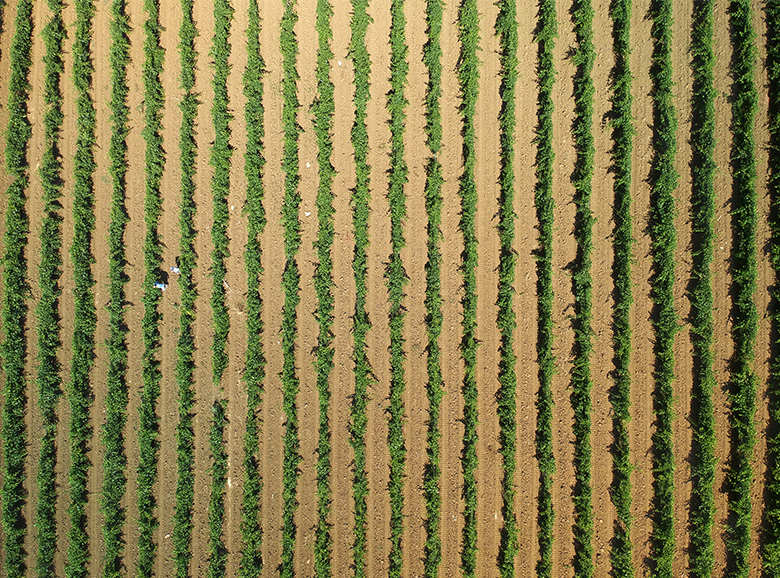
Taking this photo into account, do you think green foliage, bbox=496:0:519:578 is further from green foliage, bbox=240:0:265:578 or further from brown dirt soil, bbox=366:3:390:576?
green foliage, bbox=240:0:265:578

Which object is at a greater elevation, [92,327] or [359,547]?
[92,327]

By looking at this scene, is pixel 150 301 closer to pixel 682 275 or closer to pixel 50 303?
pixel 50 303

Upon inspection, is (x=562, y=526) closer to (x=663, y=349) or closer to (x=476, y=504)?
(x=476, y=504)

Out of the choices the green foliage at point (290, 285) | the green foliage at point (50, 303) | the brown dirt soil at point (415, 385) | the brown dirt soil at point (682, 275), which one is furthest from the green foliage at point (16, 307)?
the brown dirt soil at point (682, 275)

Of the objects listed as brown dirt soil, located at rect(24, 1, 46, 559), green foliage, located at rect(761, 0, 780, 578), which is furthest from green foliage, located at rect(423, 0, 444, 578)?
brown dirt soil, located at rect(24, 1, 46, 559)

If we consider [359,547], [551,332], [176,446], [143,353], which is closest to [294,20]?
[143,353]

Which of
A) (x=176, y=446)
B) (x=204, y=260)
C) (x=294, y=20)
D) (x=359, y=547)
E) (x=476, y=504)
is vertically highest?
(x=294, y=20)
